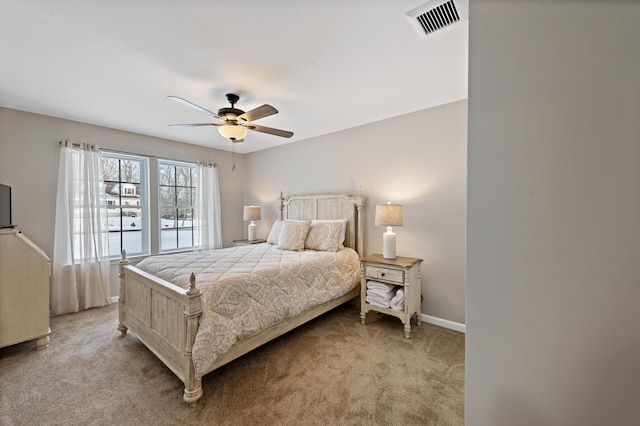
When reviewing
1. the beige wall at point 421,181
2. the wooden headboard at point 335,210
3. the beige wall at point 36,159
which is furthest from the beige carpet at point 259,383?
the beige wall at point 36,159

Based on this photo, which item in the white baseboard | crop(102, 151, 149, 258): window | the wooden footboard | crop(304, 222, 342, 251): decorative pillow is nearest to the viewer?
the wooden footboard

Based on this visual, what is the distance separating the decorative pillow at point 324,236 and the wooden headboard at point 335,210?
0.25m

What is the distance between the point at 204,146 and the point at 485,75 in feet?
15.6

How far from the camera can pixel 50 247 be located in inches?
124

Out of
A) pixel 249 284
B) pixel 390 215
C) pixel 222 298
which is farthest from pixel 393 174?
pixel 222 298

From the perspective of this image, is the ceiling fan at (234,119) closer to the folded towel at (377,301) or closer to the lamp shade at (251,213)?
the lamp shade at (251,213)

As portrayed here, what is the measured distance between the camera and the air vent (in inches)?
57.4

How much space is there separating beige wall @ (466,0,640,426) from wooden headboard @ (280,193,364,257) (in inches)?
107

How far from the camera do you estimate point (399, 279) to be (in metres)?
2.69

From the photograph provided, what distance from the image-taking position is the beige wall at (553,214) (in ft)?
1.86

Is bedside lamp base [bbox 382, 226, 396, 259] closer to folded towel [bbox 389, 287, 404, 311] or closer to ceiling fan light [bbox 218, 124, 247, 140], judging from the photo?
folded towel [bbox 389, 287, 404, 311]

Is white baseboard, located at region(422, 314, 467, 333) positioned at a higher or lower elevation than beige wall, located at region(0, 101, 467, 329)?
lower

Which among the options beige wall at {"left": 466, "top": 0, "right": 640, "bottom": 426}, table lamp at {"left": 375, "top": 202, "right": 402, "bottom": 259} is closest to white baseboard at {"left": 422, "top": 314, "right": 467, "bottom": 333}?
table lamp at {"left": 375, "top": 202, "right": 402, "bottom": 259}

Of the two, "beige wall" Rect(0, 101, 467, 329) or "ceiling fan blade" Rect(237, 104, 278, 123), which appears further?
"beige wall" Rect(0, 101, 467, 329)
